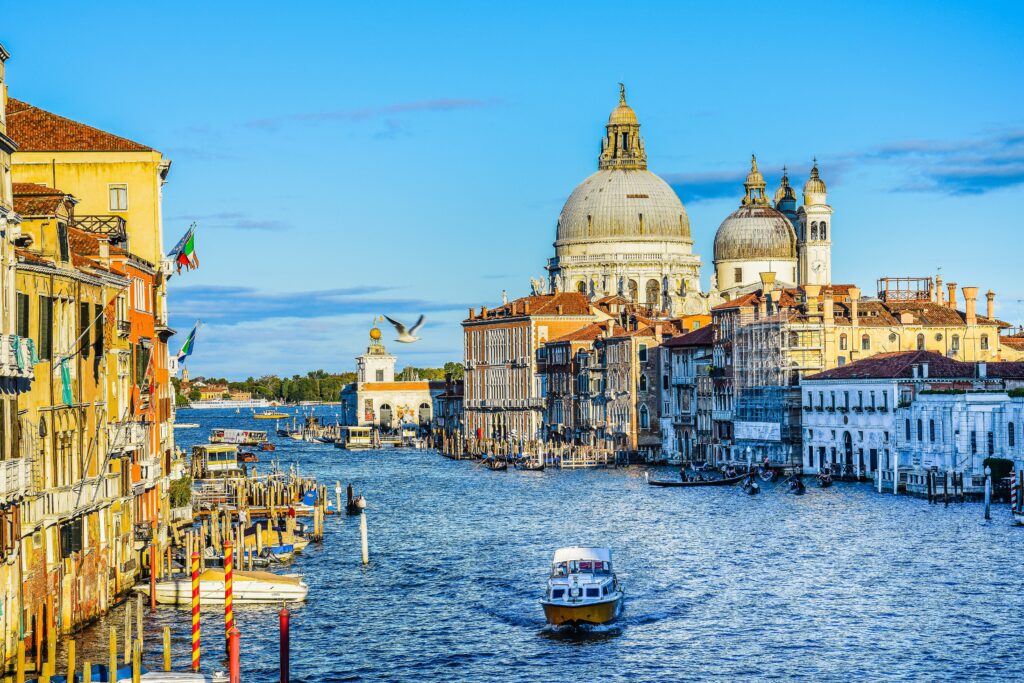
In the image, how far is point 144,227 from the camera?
41344mm

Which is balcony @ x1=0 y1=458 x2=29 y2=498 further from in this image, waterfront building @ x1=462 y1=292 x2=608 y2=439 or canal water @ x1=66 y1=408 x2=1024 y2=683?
waterfront building @ x1=462 y1=292 x2=608 y2=439

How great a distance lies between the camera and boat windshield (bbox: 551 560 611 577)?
35.9 m

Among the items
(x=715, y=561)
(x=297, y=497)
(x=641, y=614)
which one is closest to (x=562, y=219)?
(x=297, y=497)

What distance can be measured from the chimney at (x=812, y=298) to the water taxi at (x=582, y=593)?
46112 mm

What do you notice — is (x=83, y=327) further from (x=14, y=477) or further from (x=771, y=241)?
(x=771, y=241)

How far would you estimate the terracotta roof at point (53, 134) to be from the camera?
4041 cm

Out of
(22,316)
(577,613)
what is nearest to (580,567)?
(577,613)

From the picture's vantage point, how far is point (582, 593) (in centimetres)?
3412

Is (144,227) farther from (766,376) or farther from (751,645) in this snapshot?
(766,376)

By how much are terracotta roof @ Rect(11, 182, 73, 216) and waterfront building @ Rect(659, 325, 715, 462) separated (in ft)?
199

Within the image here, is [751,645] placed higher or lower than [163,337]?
lower

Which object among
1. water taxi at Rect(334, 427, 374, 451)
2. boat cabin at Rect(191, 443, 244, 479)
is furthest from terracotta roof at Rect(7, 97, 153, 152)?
water taxi at Rect(334, 427, 374, 451)

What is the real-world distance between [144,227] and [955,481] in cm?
2971

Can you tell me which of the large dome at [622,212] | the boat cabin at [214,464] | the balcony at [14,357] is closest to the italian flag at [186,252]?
the balcony at [14,357]
